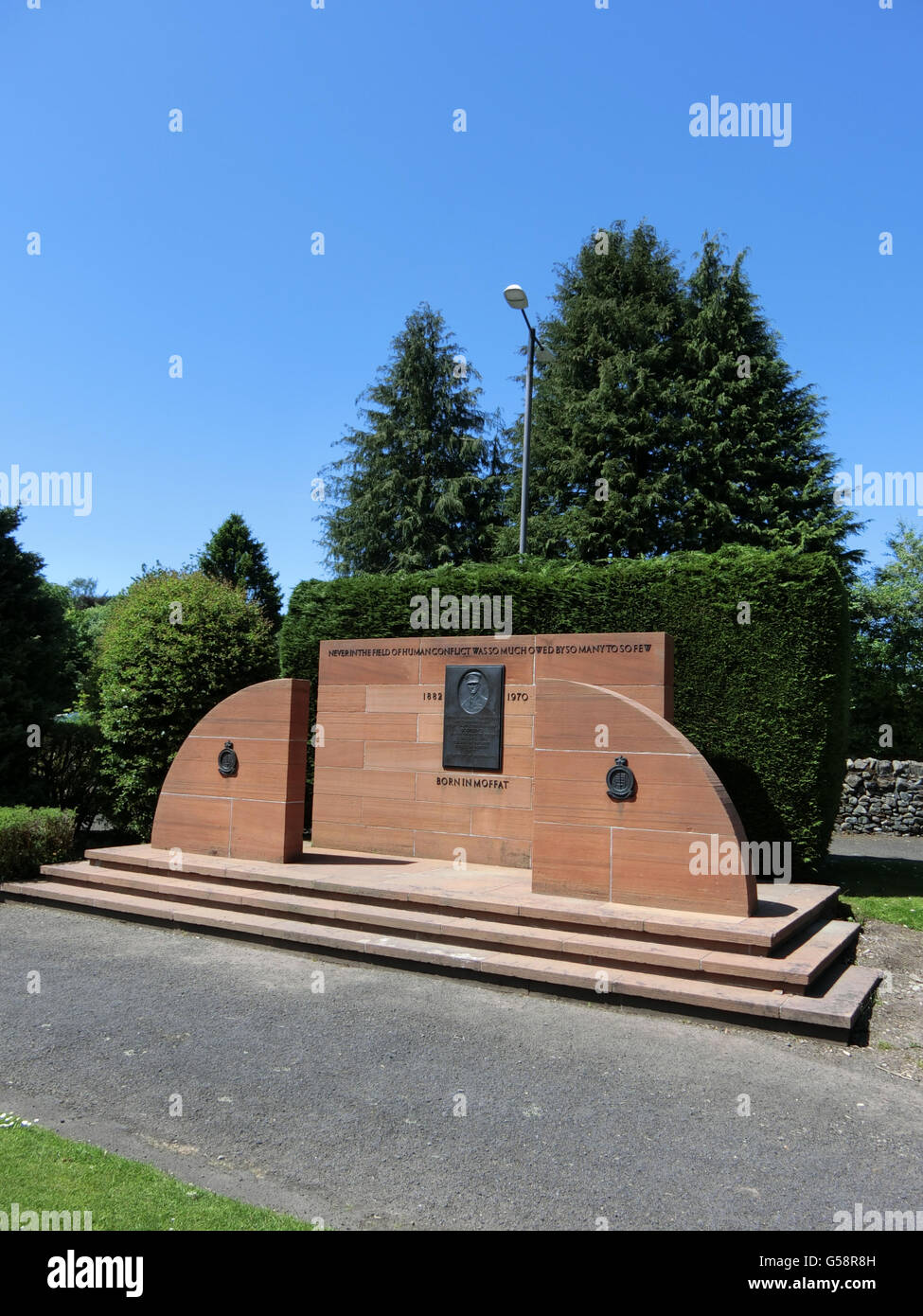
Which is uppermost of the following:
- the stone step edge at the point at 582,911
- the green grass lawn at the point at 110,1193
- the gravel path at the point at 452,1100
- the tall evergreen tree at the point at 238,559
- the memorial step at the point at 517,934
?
the tall evergreen tree at the point at 238,559

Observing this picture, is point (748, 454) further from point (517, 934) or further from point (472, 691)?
point (517, 934)

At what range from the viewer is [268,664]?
1390cm

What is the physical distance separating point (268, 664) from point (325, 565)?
70.2ft

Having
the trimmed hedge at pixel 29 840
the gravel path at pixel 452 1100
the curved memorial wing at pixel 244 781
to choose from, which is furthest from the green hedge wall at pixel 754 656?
the trimmed hedge at pixel 29 840

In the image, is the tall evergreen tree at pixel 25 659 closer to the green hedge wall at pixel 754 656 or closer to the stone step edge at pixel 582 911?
the stone step edge at pixel 582 911

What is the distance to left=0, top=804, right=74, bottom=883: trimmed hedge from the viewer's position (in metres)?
10.4

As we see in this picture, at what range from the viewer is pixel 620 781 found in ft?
26.0

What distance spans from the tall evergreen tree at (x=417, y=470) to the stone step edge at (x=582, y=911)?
72.3ft

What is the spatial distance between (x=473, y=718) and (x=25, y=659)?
7.31 meters

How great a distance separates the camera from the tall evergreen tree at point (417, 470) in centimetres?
3127

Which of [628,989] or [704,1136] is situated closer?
[704,1136]

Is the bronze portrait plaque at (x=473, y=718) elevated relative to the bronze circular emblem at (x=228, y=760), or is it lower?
elevated
